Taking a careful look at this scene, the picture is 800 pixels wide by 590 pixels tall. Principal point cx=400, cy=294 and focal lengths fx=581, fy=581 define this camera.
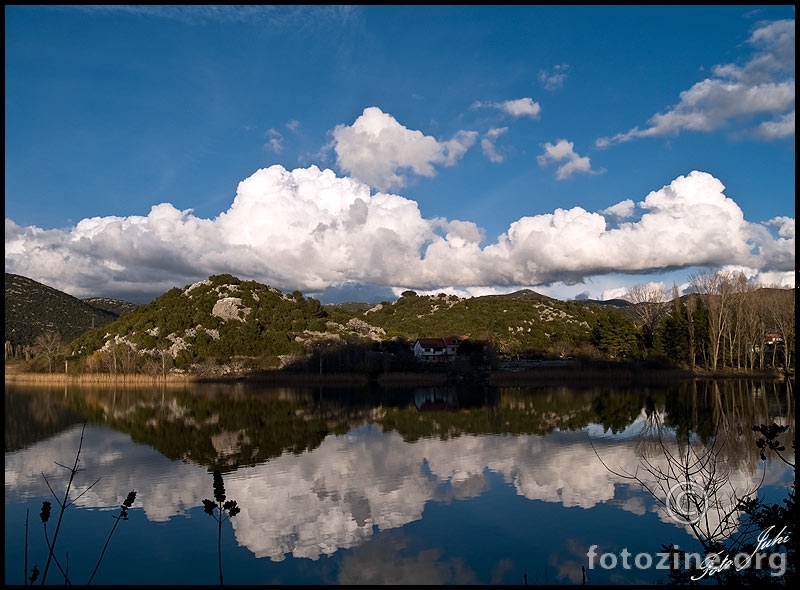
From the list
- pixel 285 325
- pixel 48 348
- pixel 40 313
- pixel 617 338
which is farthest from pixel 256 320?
pixel 617 338

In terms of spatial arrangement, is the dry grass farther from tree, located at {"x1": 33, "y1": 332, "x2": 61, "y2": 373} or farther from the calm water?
the calm water

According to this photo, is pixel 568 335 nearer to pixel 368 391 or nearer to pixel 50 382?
pixel 368 391

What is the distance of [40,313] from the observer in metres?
105

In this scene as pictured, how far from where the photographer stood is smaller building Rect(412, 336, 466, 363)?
79.1 metres

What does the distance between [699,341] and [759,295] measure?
770 centimetres

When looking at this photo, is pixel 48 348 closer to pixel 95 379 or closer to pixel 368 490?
pixel 95 379

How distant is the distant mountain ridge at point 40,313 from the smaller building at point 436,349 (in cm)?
5741

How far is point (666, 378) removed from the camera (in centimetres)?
5656

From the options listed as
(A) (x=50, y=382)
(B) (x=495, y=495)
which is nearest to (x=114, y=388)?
(A) (x=50, y=382)

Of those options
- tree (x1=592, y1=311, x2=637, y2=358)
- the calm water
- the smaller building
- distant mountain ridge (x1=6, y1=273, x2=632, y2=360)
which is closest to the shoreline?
tree (x1=592, y1=311, x2=637, y2=358)

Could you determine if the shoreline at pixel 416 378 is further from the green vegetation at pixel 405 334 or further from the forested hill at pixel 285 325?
the forested hill at pixel 285 325

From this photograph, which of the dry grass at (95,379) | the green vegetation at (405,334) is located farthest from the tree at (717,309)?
the dry grass at (95,379)

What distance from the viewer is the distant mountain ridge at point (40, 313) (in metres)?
96.4

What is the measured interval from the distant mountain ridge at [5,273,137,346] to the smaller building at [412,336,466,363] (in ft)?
188
